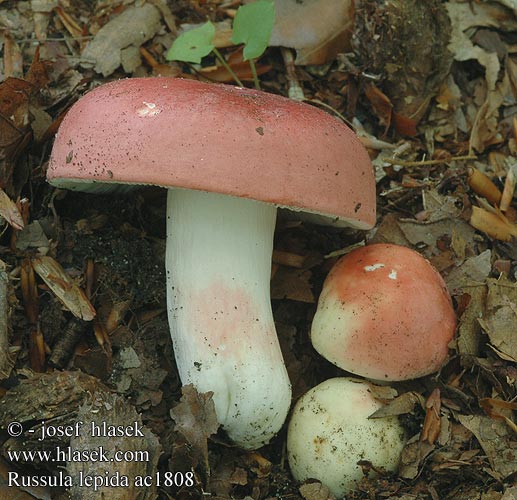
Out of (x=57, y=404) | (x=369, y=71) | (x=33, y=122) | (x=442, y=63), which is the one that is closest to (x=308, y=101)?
(x=369, y=71)

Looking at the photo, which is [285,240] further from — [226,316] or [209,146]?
[209,146]

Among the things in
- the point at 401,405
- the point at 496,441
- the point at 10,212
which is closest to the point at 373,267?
the point at 401,405

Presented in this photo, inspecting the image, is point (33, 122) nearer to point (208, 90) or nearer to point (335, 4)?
point (208, 90)

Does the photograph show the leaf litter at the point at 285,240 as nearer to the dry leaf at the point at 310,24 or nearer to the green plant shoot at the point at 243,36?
the dry leaf at the point at 310,24

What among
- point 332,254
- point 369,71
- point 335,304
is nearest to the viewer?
point 335,304

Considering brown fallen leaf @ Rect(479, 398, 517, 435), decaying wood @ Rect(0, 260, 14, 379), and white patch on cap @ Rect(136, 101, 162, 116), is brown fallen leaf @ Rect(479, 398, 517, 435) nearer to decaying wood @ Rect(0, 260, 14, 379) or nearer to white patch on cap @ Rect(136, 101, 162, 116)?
white patch on cap @ Rect(136, 101, 162, 116)

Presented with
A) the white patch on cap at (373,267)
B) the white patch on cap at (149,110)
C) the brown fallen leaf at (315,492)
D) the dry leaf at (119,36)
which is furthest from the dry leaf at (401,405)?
the dry leaf at (119,36)
